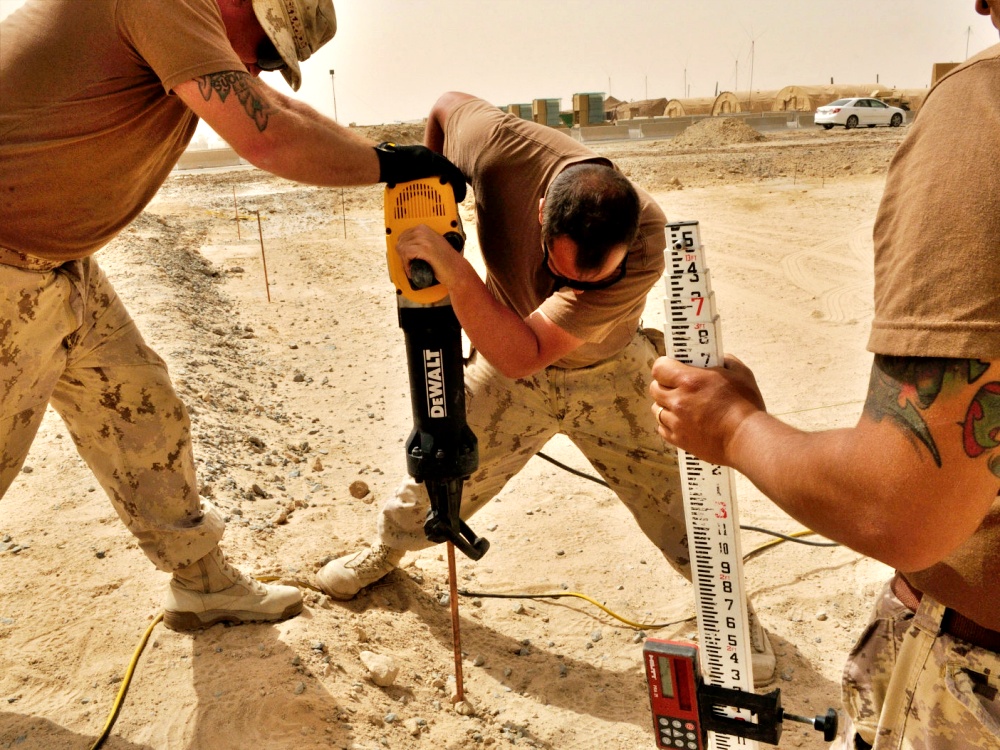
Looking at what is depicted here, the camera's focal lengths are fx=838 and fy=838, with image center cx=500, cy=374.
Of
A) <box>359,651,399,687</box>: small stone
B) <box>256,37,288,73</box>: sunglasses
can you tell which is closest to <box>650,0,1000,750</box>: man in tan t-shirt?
<box>256,37,288,73</box>: sunglasses

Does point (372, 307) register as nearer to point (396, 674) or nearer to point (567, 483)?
point (567, 483)

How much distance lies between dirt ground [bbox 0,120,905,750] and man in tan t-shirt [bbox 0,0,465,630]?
539mm

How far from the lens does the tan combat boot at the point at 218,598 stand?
11.0 ft

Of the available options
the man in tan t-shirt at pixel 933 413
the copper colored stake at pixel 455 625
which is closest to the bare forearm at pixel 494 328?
the copper colored stake at pixel 455 625

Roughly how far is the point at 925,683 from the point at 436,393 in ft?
5.34

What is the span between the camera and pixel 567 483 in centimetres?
525

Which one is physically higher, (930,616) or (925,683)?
(930,616)

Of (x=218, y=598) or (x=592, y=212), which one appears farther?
(x=218, y=598)

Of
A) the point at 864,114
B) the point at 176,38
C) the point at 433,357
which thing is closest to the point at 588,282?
the point at 433,357

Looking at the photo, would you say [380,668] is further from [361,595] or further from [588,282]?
[588,282]

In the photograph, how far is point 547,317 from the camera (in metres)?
2.87

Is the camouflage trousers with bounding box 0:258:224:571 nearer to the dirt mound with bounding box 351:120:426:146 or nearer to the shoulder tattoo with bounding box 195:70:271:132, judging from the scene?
the shoulder tattoo with bounding box 195:70:271:132

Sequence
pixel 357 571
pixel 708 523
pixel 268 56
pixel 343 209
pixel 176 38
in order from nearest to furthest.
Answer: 1. pixel 708 523
2. pixel 176 38
3. pixel 268 56
4. pixel 357 571
5. pixel 343 209

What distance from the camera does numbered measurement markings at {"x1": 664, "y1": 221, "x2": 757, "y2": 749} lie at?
5.91 ft
